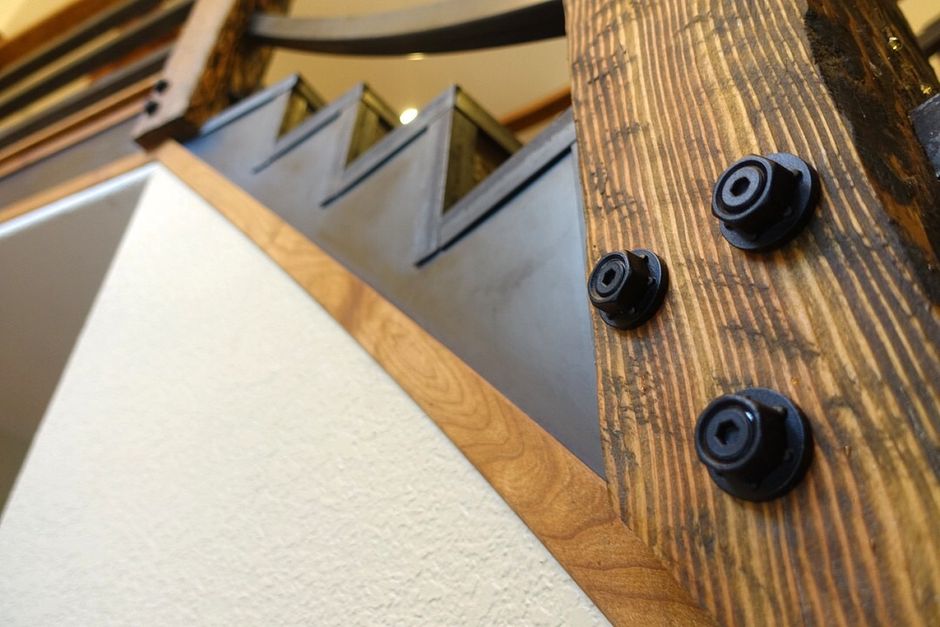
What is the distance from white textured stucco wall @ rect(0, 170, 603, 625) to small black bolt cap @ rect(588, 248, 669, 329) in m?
0.18

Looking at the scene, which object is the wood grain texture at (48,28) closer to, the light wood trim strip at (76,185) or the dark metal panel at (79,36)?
the dark metal panel at (79,36)

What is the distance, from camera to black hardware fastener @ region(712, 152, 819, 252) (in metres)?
0.30

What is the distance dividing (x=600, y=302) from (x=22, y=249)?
Answer: 1.29 m

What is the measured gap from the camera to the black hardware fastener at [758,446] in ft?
0.87

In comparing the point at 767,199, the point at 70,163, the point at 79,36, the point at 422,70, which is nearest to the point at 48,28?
the point at 79,36

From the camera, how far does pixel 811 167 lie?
0.98 ft

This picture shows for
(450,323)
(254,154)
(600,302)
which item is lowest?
(600,302)

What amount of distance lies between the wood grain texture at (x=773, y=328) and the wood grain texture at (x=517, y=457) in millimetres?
77

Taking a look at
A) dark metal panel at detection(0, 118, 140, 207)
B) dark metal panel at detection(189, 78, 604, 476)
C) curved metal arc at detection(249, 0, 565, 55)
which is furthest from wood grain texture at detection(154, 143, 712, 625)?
dark metal panel at detection(0, 118, 140, 207)

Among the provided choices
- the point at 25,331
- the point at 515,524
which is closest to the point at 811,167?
the point at 515,524

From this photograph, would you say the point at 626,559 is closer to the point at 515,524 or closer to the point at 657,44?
the point at 515,524

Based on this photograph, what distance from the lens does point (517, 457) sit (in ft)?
1.54

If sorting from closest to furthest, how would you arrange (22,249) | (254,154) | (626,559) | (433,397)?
1. (626,559)
2. (433,397)
3. (254,154)
4. (22,249)

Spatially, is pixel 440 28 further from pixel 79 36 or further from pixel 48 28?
pixel 48 28
